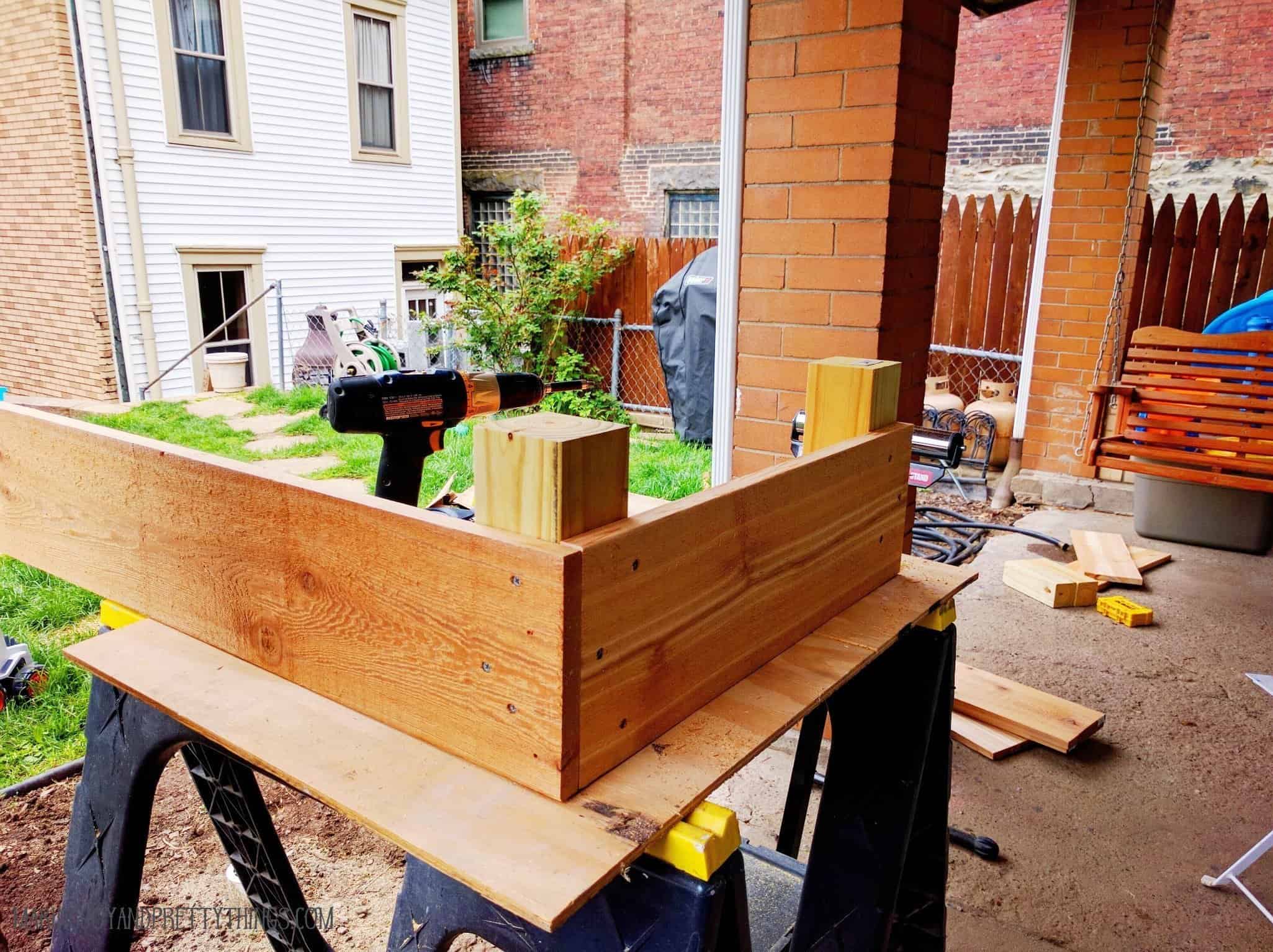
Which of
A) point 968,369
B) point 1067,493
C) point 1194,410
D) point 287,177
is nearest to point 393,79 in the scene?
point 287,177

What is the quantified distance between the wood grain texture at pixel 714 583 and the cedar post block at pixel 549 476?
0.03 meters

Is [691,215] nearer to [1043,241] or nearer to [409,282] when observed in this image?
[409,282]

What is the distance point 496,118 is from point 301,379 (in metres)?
6.44

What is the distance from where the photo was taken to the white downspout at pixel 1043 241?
18.1 ft

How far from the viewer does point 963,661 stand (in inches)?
136

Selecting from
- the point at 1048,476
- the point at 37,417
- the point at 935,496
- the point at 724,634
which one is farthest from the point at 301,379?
the point at 724,634

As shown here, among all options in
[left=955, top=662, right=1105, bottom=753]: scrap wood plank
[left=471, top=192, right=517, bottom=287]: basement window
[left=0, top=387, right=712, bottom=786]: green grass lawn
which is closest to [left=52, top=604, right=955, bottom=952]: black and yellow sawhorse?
[left=955, top=662, right=1105, bottom=753]: scrap wood plank

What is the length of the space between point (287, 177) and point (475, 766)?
1222 centimetres

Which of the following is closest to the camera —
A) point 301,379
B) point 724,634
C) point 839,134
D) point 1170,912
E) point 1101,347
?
point 724,634

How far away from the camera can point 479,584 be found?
889mm

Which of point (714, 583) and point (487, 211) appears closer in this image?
point (714, 583)

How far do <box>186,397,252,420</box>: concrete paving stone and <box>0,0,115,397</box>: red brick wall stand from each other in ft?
3.69

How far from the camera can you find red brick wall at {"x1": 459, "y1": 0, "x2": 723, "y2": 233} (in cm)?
1356

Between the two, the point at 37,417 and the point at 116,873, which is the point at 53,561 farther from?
the point at 116,873
